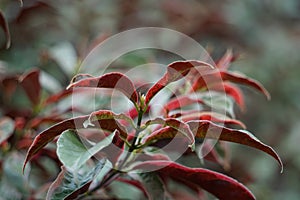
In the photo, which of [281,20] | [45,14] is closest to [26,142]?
[45,14]

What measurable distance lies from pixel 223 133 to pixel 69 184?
0.79 ft

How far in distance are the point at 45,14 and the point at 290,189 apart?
1.50 meters

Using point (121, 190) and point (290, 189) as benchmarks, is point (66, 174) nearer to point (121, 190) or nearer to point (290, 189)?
point (121, 190)

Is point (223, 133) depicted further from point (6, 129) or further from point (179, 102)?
point (6, 129)

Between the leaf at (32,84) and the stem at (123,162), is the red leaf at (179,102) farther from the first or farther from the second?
the leaf at (32,84)

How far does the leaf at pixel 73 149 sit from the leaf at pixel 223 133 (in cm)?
13

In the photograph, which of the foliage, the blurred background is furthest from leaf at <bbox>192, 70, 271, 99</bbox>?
the blurred background

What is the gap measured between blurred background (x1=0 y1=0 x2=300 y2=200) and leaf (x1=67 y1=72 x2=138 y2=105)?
3.29ft

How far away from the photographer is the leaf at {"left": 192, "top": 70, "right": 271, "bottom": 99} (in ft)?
3.11

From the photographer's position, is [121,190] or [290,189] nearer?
[121,190]

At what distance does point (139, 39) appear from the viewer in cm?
211

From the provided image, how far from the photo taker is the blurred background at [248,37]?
6.66 ft

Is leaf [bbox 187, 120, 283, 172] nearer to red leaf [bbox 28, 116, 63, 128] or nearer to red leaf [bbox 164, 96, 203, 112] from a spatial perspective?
red leaf [bbox 164, 96, 203, 112]

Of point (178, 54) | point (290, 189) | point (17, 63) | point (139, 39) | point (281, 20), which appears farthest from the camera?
point (281, 20)
